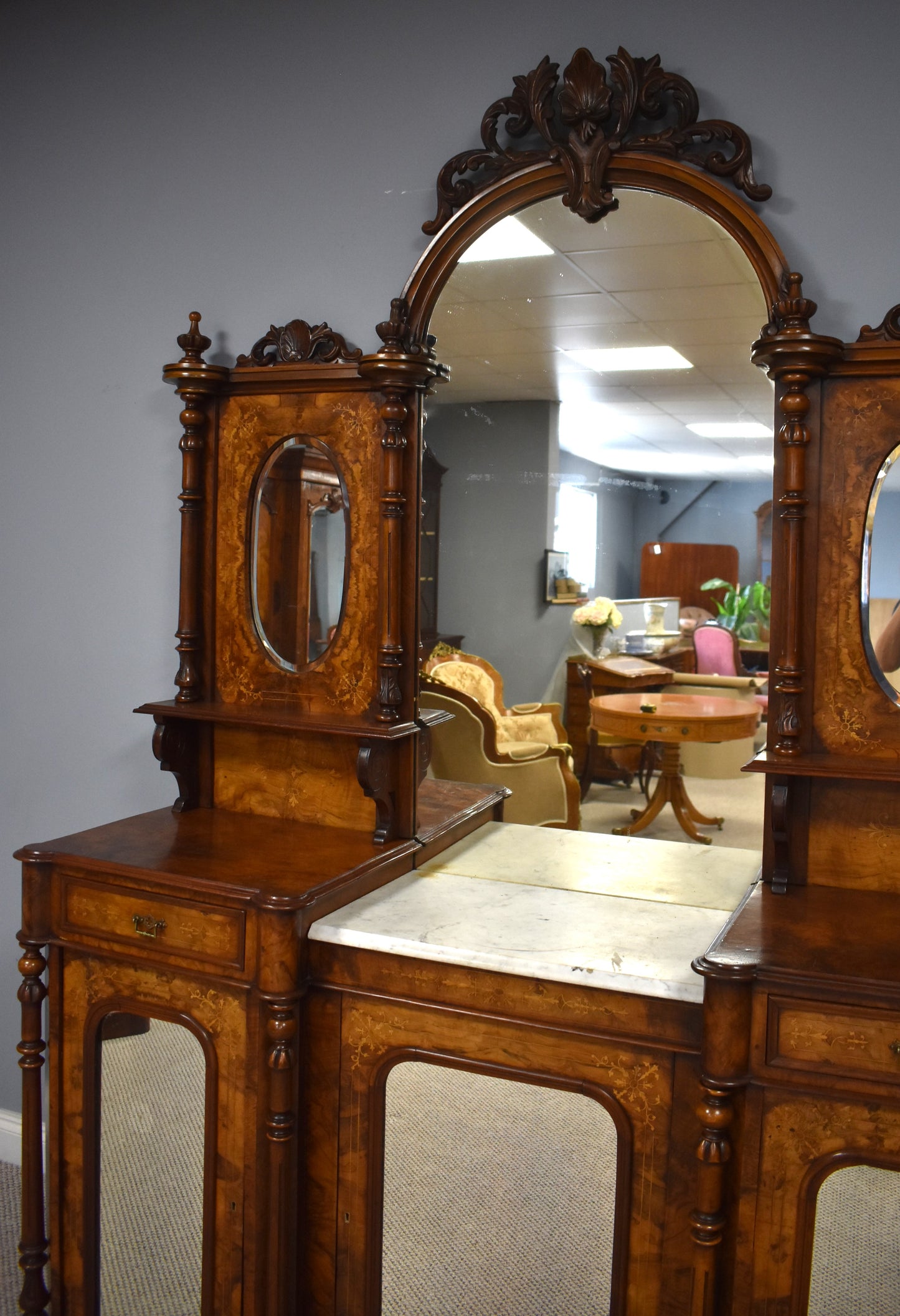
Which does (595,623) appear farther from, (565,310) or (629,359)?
(565,310)

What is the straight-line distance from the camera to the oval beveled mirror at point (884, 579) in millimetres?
1904

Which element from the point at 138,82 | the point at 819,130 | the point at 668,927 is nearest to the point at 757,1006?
the point at 668,927

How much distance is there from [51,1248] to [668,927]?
1518 mm

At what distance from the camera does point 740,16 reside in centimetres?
199

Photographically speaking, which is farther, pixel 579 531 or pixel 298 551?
pixel 298 551

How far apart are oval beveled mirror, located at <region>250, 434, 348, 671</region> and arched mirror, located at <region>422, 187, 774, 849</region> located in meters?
0.23

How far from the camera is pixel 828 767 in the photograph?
6.11 feet

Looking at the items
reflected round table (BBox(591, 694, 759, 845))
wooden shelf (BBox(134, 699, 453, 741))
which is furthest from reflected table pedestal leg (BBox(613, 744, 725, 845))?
wooden shelf (BBox(134, 699, 453, 741))

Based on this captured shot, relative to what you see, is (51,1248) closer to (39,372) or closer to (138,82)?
(39,372)

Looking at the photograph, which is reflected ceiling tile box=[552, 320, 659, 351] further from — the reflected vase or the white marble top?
the white marble top

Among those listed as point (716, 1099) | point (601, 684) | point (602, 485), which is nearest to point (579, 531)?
point (602, 485)

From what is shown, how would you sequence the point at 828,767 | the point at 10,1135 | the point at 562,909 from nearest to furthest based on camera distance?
the point at 828,767 → the point at 562,909 → the point at 10,1135

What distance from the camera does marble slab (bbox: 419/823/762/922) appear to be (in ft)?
6.82

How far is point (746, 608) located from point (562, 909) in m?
0.69
